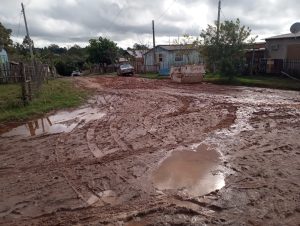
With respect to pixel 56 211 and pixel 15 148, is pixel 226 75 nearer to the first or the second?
pixel 15 148

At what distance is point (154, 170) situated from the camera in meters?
6.04

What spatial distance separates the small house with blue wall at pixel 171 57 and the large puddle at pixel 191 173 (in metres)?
30.4

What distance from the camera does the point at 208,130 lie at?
8.95 metres

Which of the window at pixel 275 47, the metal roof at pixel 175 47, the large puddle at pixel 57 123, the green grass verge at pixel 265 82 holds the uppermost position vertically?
the metal roof at pixel 175 47

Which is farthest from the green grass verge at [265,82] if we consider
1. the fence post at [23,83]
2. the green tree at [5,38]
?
the green tree at [5,38]

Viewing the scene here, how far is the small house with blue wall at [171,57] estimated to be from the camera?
37784mm

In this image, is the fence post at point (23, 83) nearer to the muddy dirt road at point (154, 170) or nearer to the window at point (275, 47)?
the muddy dirt road at point (154, 170)

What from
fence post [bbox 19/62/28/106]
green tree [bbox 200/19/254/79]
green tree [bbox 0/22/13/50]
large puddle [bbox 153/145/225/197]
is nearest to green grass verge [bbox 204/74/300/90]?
green tree [bbox 200/19/254/79]

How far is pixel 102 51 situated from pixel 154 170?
166 feet

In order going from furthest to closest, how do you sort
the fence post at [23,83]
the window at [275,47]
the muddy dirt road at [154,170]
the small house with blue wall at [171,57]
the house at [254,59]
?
the small house with blue wall at [171,57] → the house at [254,59] → the window at [275,47] → the fence post at [23,83] → the muddy dirt road at [154,170]

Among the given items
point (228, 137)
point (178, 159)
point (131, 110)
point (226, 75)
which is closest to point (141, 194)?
point (178, 159)

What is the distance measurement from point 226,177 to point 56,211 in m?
2.82

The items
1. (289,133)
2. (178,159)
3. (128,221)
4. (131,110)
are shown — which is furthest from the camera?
(131,110)

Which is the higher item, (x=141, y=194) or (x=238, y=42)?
(x=238, y=42)
